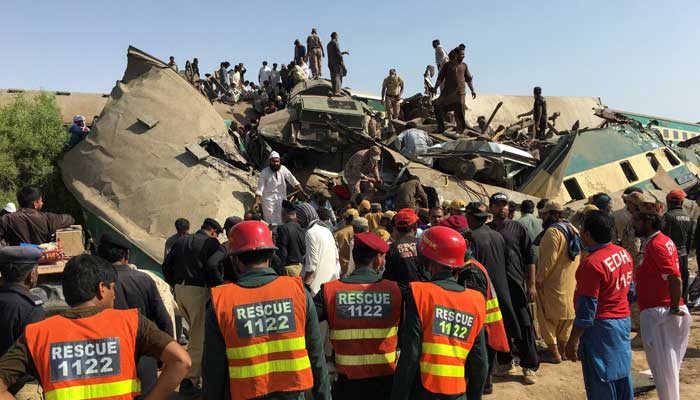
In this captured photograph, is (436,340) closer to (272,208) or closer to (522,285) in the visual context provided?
(522,285)

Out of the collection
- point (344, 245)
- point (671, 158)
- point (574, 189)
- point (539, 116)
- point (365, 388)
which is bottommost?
point (365, 388)

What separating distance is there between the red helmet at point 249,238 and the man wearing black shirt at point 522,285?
10.9 feet

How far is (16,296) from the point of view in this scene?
10.3ft

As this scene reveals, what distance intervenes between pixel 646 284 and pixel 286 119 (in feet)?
27.3

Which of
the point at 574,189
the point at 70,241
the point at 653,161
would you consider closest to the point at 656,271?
the point at 70,241

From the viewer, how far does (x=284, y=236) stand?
6.47m

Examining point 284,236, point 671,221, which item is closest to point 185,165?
point 284,236

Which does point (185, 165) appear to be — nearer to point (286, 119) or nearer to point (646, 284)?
point (286, 119)

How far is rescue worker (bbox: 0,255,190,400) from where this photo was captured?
7.47 ft

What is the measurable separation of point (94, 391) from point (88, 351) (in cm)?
17

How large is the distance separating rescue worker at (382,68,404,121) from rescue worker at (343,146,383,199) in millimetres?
5679

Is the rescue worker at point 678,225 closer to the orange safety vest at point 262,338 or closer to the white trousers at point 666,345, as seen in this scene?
the white trousers at point 666,345

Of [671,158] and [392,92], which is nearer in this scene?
[671,158]

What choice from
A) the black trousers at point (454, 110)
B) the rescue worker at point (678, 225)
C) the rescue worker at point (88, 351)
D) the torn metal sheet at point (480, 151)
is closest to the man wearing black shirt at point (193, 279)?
the rescue worker at point (88, 351)
